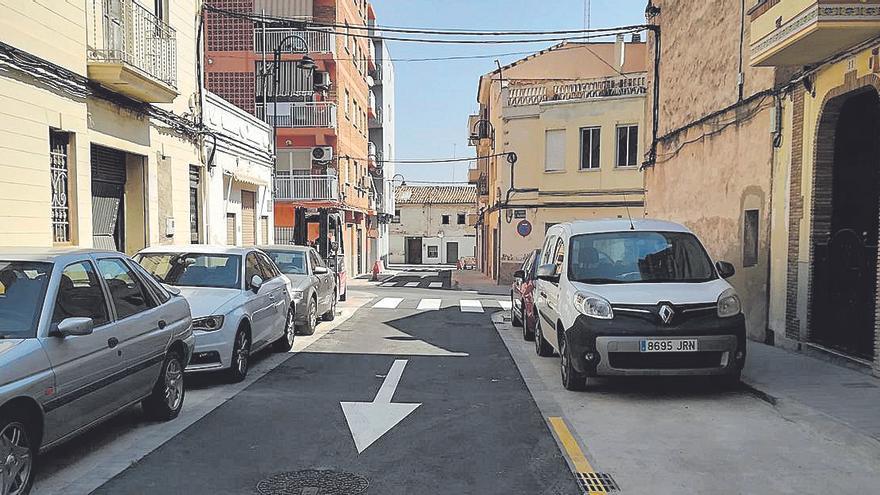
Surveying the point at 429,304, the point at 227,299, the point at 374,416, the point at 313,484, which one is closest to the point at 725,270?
the point at 374,416

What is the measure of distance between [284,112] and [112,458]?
2855 centimetres

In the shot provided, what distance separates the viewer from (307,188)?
32.2m

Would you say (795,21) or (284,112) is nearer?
(795,21)

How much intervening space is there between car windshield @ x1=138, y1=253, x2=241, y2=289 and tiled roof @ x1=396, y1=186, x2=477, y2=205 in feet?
189

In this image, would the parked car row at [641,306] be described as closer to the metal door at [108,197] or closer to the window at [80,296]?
the window at [80,296]

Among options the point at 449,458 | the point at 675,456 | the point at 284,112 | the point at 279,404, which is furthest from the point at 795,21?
the point at 284,112

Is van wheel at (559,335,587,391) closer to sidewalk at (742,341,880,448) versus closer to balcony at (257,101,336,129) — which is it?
sidewalk at (742,341,880,448)

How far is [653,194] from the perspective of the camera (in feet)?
56.2

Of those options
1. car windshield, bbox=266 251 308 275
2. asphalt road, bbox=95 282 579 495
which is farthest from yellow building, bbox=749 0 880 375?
car windshield, bbox=266 251 308 275

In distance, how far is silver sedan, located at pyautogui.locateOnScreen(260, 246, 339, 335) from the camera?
502 inches

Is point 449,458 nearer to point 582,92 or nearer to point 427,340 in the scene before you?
point 427,340

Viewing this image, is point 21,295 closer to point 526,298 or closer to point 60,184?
point 60,184

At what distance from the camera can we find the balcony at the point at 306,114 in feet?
105

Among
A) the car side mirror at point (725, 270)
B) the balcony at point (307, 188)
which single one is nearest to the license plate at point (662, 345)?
the car side mirror at point (725, 270)
